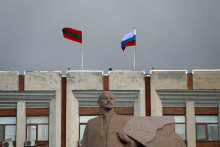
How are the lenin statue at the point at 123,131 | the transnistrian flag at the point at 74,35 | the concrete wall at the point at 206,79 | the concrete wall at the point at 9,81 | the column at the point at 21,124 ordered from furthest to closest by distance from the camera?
the transnistrian flag at the point at 74,35, the concrete wall at the point at 206,79, the concrete wall at the point at 9,81, the column at the point at 21,124, the lenin statue at the point at 123,131

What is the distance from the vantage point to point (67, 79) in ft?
115

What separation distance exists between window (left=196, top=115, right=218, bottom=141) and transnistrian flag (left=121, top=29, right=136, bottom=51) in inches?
240

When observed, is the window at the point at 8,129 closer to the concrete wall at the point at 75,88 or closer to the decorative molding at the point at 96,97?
the concrete wall at the point at 75,88

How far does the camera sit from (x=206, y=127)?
35.2 metres

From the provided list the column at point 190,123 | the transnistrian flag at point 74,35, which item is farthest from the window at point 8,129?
the column at point 190,123

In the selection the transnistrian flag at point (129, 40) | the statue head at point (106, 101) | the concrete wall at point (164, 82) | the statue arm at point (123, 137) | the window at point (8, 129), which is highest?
the transnistrian flag at point (129, 40)

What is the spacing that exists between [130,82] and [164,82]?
208 centimetres

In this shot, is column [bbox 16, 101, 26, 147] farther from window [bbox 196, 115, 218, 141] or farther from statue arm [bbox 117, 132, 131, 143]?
statue arm [bbox 117, 132, 131, 143]

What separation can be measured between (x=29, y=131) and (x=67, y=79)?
3.94m

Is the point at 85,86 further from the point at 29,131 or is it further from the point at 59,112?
the point at 29,131

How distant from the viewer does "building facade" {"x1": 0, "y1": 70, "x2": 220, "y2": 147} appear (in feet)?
114

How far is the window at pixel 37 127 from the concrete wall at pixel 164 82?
21.9 ft

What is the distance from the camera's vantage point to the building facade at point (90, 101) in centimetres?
3462

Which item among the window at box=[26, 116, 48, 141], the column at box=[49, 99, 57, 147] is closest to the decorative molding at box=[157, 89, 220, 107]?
the column at box=[49, 99, 57, 147]
